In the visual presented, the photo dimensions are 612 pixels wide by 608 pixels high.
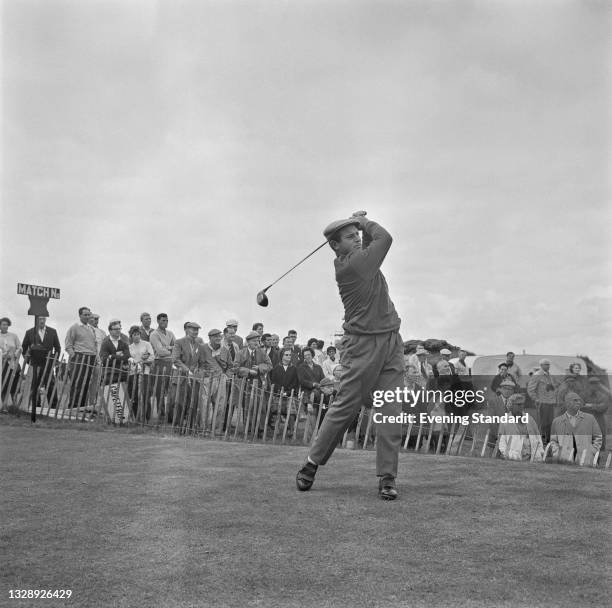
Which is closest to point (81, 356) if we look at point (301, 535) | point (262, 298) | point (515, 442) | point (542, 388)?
point (262, 298)

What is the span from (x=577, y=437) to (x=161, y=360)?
727 centimetres

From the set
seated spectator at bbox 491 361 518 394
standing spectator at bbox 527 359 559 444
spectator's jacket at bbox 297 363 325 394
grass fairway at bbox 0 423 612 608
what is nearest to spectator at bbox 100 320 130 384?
spectator's jacket at bbox 297 363 325 394

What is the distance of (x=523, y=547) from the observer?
15.5 feet

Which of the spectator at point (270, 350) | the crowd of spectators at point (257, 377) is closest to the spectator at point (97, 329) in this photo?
the crowd of spectators at point (257, 377)

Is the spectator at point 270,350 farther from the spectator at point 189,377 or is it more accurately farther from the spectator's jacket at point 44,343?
the spectator's jacket at point 44,343

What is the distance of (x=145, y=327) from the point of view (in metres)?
15.1

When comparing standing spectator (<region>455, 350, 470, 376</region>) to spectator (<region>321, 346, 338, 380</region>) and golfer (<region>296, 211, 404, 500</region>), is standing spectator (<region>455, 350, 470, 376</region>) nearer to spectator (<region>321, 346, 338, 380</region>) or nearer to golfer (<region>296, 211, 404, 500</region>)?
spectator (<region>321, 346, 338, 380</region>)

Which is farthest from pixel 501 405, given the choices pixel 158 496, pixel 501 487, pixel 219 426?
pixel 158 496

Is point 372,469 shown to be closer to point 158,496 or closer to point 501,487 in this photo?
point 501,487

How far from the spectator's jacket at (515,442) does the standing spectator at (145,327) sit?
6960mm

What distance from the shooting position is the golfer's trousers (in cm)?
648

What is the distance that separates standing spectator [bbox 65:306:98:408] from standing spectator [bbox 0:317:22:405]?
1.11 metres

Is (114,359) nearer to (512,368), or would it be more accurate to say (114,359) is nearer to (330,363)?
(330,363)

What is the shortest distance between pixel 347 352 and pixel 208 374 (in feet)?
23.4
